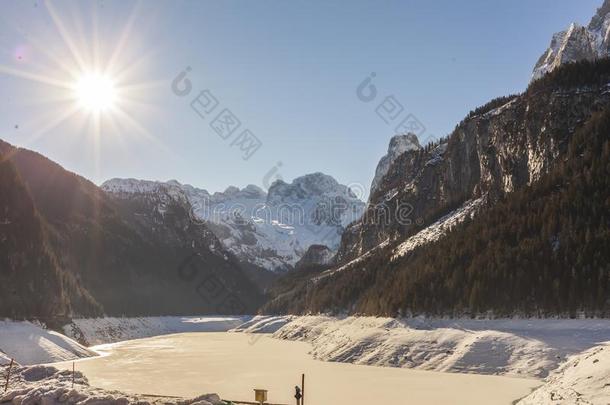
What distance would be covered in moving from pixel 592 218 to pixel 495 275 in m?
14.8

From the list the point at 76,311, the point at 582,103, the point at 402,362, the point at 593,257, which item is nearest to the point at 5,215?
the point at 76,311

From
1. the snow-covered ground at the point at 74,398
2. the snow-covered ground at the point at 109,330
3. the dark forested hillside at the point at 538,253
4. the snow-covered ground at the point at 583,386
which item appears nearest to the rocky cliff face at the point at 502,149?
the dark forested hillside at the point at 538,253

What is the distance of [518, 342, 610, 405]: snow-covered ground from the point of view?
27.5 meters

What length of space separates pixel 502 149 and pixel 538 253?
54.6 meters

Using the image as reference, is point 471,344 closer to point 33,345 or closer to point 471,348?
point 471,348

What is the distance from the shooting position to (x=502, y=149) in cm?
11812

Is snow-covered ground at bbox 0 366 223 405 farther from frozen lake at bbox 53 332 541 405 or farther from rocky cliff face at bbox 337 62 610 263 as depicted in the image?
rocky cliff face at bbox 337 62 610 263

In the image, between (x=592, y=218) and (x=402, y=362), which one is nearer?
(x=402, y=362)

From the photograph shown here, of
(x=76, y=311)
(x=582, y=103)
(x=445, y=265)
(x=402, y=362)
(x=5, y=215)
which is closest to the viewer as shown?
(x=402, y=362)

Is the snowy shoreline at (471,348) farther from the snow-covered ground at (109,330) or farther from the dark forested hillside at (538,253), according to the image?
the snow-covered ground at (109,330)

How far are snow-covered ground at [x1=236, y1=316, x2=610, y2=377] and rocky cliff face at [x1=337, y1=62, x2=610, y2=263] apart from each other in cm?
4480

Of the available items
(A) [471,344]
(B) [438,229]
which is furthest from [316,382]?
(B) [438,229]

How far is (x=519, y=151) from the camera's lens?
361ft

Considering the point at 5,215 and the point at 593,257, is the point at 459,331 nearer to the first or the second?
the point at 593,257
